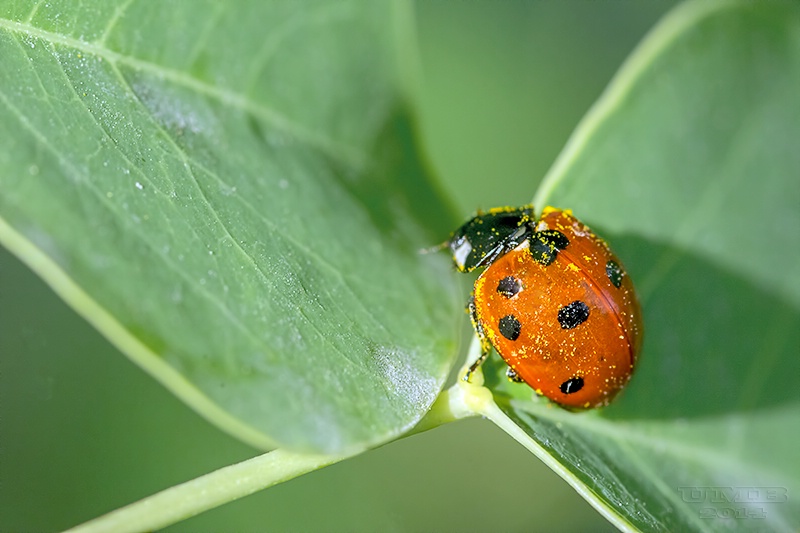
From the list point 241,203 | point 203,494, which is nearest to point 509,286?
point 241,203

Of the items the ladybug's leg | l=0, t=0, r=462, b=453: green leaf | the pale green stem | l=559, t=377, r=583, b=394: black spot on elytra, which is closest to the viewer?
l=0, t=0, r=462, b=453: green leaf

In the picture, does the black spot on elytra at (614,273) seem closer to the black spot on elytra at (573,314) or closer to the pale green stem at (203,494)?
the black spot on elytra at (573,314)

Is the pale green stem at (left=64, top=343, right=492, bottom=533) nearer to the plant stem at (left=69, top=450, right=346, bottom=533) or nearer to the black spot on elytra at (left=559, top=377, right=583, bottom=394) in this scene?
the plant stem at (left=69, top=450, right=346, bottom=533)

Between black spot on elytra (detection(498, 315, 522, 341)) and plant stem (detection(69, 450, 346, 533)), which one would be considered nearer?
plant stem (detection(69, 450, 346, 533))

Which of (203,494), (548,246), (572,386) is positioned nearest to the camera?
(203,494)

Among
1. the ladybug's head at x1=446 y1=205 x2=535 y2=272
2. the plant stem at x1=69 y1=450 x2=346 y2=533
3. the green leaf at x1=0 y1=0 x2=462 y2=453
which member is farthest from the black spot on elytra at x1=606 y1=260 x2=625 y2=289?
the plant stem at x1=69 y1=450 x2=346 y2=533

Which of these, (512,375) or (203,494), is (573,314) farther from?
(203,494)
